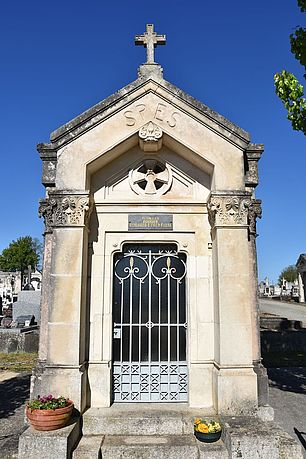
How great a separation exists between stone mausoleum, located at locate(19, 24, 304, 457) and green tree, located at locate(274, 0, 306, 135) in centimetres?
180

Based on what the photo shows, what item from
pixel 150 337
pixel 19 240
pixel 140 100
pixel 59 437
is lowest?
pixel 59 437

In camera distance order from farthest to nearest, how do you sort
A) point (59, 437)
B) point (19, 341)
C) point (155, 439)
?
point (19, 341) < point (155, 439) < point (59, 437)

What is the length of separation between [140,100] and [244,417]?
17.1ft

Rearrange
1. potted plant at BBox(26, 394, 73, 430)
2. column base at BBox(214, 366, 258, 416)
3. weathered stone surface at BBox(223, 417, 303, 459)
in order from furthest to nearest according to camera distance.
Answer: column base at BBox(214, 366, 258, 416)
potted plant at BBox(26, 394, 73, 430)
weathered stone surface at BBox(223, 417, 303, 459)

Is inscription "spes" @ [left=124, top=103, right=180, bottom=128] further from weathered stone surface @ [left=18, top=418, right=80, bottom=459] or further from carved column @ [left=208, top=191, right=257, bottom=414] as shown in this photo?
weathered stone surface @ [left=18, top=418, right=80, bottom=459]

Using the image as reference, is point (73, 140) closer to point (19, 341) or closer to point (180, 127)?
point (180, 127)

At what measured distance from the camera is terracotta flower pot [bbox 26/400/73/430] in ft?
16.6

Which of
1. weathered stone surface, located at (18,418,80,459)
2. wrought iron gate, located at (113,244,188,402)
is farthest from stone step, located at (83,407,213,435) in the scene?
weathered stone surface, located at (18,418,80,459)

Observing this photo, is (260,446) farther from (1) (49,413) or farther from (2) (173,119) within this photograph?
(2) (173,119)

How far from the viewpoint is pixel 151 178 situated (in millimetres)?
7004

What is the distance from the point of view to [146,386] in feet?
21.4

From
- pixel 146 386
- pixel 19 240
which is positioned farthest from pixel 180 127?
pixel 19 240

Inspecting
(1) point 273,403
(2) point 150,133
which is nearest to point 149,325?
(2) point 150,133

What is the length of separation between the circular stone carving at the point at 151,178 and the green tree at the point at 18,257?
70.7 m
